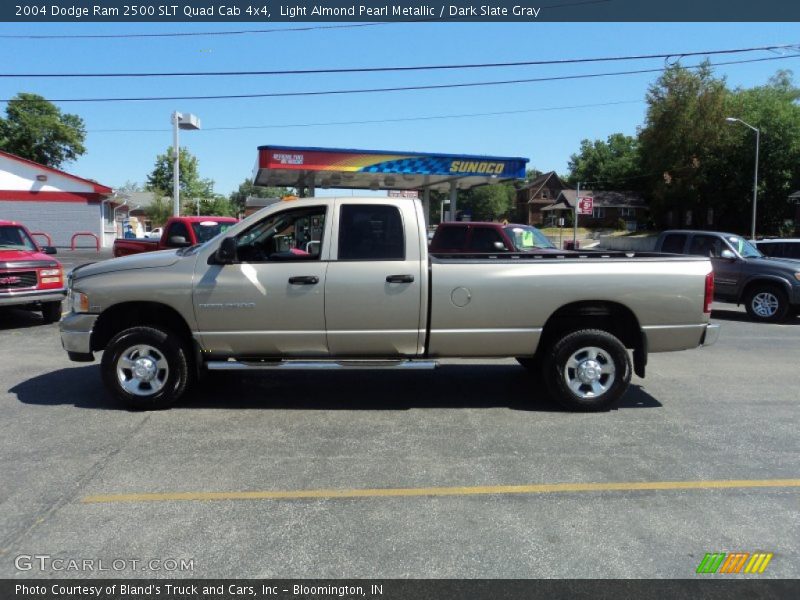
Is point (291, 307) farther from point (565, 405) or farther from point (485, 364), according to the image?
point (485, 364)

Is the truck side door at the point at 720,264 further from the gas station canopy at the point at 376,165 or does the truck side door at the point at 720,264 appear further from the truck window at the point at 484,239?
the gas station canopy at the point at 376,165

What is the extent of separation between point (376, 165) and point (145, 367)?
59.7 feet

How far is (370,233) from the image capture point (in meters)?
6.07

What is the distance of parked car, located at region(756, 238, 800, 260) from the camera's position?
15.0 m

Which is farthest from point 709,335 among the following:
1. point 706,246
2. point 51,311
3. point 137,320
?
point 51,311

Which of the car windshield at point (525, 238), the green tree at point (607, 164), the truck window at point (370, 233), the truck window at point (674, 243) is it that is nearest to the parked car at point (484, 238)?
the car windshield at point (525, 238)

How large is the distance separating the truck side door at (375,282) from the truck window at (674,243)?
33.0ft

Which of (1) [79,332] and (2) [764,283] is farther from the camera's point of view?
(2) [764,283]

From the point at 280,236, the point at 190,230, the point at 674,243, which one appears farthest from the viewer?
the point at 674,243

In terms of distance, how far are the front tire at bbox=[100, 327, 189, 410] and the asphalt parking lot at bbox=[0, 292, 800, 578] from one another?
0.23m


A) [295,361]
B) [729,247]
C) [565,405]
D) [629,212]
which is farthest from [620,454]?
[629,212]

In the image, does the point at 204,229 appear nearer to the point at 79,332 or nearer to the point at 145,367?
the point at 79,332

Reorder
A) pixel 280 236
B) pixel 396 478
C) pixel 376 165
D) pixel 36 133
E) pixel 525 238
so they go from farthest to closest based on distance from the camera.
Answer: pixel 36 133 < pixel 376 165 < pixel 525 238 < pixel 280 236 < pixel 396 478

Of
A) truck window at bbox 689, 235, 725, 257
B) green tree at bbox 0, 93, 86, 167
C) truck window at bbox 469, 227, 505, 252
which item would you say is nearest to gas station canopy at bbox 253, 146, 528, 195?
truck window at bbox 469, 227, 505, 252
